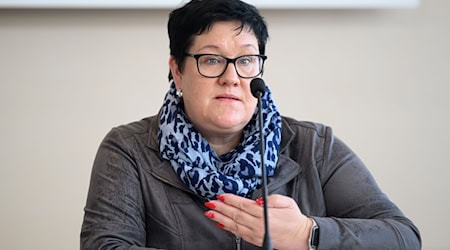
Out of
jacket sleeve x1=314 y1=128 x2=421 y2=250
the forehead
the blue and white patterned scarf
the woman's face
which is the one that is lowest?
jacket sleeve x1=314 y1=128 x2=421 y2=250

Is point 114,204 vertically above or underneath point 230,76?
underneath

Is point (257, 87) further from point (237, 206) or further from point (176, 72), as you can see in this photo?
point (176, 72)

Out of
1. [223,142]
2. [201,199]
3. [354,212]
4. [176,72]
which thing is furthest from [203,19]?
[354,212]

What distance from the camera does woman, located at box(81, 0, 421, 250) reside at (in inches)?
60.9

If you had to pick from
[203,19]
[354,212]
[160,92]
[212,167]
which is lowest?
[354,212]

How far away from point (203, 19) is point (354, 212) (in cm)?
63

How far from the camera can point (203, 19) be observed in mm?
1620

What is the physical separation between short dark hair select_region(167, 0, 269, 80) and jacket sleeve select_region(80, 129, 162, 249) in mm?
293

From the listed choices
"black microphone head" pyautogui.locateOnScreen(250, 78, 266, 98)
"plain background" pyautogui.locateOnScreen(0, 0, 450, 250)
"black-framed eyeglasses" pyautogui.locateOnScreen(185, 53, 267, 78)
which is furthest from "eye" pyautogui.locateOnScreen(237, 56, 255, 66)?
"plain background" pyautogui.locateOnScreen(0, 0, 450, 250)

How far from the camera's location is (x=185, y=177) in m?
1.60

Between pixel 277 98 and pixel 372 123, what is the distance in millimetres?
395

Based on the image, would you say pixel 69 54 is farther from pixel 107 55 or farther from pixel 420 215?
pixel 420 215

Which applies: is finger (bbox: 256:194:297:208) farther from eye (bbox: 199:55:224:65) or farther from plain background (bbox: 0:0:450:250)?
plain background (bbox: 0:0:450:250)

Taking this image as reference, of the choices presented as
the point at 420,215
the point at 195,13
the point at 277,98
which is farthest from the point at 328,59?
the point at 195,13
